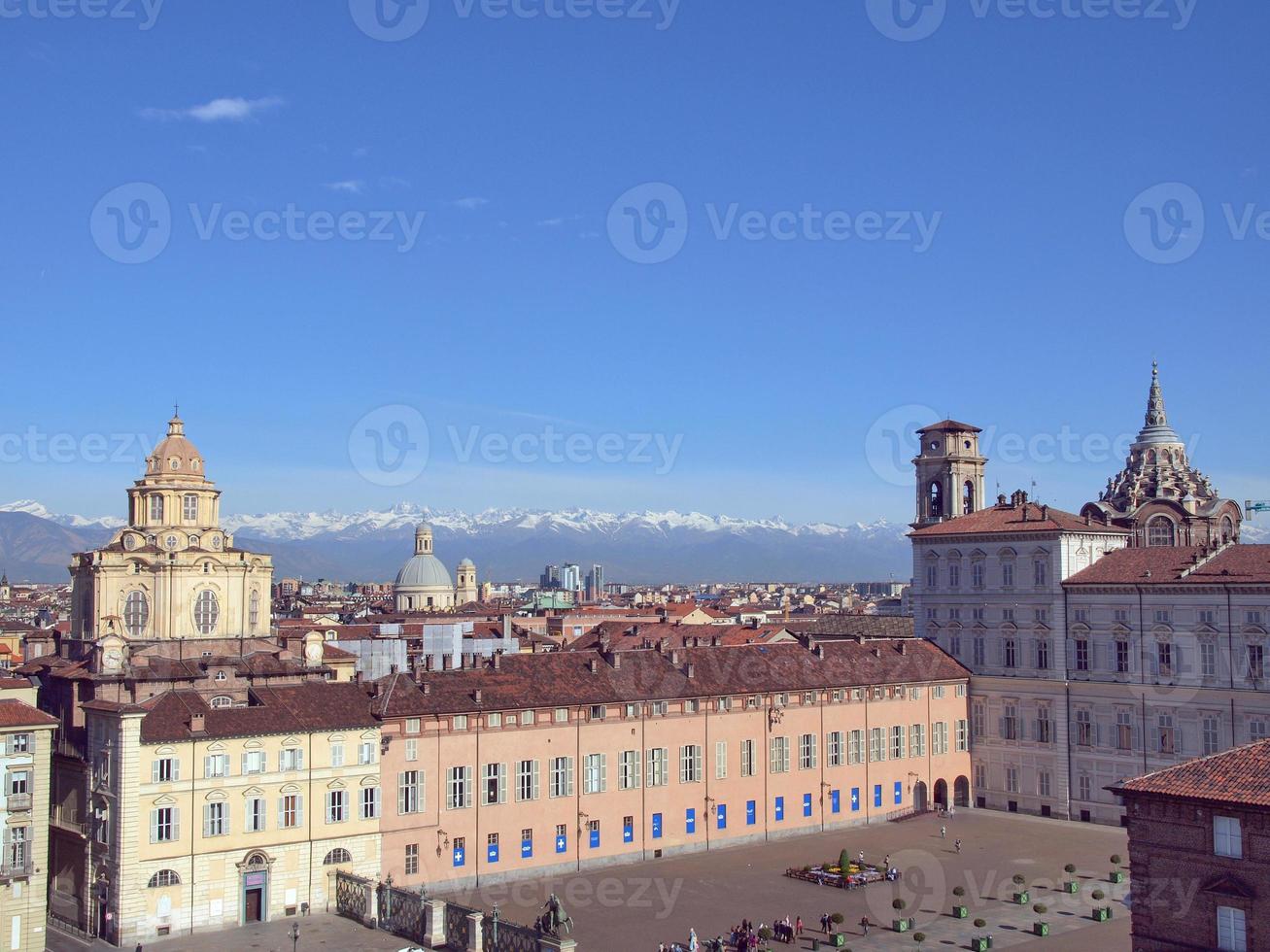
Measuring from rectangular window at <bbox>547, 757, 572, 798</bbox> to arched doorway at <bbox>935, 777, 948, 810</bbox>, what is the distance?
82.3 ft

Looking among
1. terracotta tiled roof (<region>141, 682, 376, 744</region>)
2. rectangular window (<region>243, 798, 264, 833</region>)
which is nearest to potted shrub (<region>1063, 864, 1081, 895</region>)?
terracotta tiled roof (<region>141, 682, 376, 744</region>)

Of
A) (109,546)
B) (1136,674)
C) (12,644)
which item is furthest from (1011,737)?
(12,644)

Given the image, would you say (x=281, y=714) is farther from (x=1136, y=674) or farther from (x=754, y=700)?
(x=1136, y=674)

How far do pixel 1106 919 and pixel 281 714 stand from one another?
32858mm

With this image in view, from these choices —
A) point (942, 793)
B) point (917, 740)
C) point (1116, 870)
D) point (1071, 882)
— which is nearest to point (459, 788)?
point (1071, 882)

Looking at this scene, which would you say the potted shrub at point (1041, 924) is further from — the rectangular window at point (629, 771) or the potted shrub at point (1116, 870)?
the rectangular window at point (629, 771)

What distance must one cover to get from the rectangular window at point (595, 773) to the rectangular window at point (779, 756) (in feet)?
32.1

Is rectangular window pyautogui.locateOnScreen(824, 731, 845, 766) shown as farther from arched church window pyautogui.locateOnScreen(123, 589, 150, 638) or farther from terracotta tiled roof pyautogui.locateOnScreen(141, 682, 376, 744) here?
arched church window pyautogui.locateOnScreen(123, 589, 150, 638)

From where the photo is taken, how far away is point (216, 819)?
5000 centimetres

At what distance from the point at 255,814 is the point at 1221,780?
3399cm

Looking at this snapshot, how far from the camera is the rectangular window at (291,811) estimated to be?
51.5m

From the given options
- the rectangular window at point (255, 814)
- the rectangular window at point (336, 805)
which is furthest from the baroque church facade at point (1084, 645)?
the rectangular window at point (255, 814)

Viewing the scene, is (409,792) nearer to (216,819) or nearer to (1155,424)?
(216,819)

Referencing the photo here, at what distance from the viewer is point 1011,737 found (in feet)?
246
